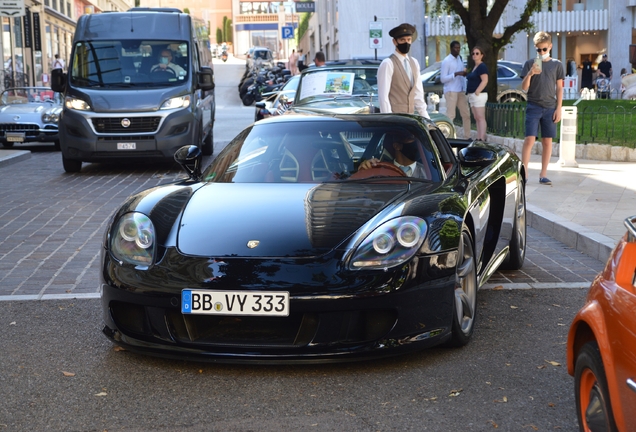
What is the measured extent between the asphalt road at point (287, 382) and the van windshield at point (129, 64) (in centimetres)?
853

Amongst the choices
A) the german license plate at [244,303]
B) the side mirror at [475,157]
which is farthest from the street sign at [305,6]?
the german license plate at [244,303]

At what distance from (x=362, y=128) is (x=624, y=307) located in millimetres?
3170

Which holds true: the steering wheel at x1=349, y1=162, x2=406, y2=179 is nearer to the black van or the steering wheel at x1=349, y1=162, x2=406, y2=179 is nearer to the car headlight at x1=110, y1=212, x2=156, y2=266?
the car headlight at x1=110, y1=212, x2=156, y2=266

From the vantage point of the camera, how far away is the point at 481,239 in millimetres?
5539

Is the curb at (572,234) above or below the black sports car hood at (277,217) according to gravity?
below

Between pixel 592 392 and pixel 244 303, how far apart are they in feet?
5.40

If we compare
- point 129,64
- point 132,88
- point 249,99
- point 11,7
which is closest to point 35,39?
point 249,99

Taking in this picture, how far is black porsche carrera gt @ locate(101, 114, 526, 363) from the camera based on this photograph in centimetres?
427

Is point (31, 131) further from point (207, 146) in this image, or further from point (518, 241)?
point (518, 241)

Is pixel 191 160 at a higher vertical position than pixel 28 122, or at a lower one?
higher

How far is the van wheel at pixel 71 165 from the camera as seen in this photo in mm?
14492

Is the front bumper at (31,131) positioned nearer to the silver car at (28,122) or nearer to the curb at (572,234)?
the silver car at (28,122)

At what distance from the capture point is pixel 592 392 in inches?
124

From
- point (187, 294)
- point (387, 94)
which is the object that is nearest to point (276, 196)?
point (187, 294)
